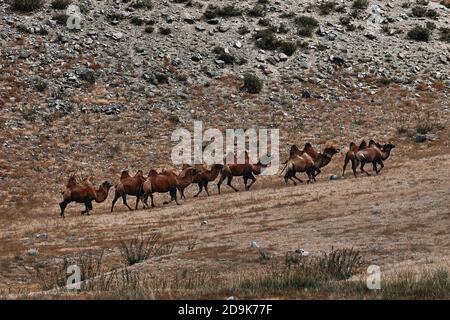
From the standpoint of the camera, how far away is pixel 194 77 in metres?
42.9

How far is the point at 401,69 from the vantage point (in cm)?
4541

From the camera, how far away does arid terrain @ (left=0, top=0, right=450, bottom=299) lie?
1598cm

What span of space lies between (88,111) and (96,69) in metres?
4.00

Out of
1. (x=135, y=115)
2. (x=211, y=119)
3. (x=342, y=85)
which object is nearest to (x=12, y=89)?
(x=135, y=115)

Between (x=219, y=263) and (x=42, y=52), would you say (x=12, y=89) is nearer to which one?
(x=42, y=52)

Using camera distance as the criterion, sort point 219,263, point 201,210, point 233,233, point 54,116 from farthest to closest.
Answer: point 54,116 → point 201,210 → point 233,233 → point 219,263

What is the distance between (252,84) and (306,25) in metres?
8.93

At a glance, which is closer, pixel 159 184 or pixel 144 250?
pixel 144 250

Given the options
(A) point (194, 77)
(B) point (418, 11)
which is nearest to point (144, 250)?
(A) point (194, 77)

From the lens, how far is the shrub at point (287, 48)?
4628cm

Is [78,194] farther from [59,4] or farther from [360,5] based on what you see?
[360,5]

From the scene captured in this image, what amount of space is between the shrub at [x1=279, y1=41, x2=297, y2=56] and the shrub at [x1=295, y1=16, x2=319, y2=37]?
6.68 feet

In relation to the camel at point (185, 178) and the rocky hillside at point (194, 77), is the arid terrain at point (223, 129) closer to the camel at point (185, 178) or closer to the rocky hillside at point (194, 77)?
the rocky hillside at point (194, 77)

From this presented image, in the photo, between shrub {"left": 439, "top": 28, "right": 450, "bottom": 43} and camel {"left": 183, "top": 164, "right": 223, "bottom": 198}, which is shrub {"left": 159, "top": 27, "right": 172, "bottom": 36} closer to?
shrub {"left": 439, "top": 28, "right": 450, "bottom": 43}
